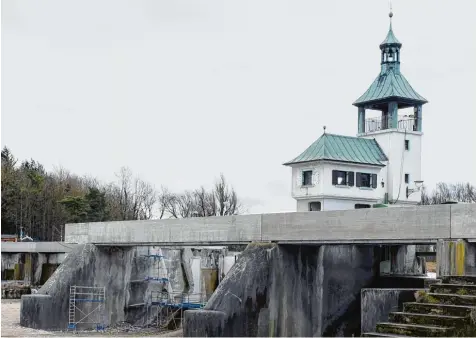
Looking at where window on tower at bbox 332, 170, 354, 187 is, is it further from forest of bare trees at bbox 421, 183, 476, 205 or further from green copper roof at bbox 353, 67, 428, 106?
forest of bare trees at bbox 421, 183, 476, 205

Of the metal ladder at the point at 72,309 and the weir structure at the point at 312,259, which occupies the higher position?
the weir structure at the point at 312,259

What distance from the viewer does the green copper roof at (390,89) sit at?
46438 mm

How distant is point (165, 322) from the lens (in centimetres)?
3522

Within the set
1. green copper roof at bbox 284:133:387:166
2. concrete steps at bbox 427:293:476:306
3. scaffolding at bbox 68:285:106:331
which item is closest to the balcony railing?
green copper roof at bbox 284:133:387:166

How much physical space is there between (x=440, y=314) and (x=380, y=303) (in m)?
3.04

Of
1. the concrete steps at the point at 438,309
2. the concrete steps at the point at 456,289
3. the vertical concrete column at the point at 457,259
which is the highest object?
the vertical concrete column at the point at 457,259

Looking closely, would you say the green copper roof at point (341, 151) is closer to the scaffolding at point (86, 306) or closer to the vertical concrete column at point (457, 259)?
the scaffolding at point (86, 306)

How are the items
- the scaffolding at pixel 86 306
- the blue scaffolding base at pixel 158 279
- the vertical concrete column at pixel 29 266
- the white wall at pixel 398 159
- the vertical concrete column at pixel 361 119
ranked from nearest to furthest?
the scaffolding at pixel 86 306 → the blue scaffolding base at pixel 158 279 → the white wall at pixel 398 159 → the vertical concrete column at pixel 361 119 → the vertical concrete column at pixel 29 266

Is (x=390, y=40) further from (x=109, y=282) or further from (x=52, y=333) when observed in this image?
(x=52, y=333)

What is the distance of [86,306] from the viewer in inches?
1321

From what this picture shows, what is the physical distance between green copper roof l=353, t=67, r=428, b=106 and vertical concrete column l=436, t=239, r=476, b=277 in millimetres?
26798

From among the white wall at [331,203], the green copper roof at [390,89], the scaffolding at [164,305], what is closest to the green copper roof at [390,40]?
the green copper roof at [390,89]

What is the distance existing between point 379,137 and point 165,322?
676 inches

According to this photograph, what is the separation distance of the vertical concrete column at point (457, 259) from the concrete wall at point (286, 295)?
19.0 feet
